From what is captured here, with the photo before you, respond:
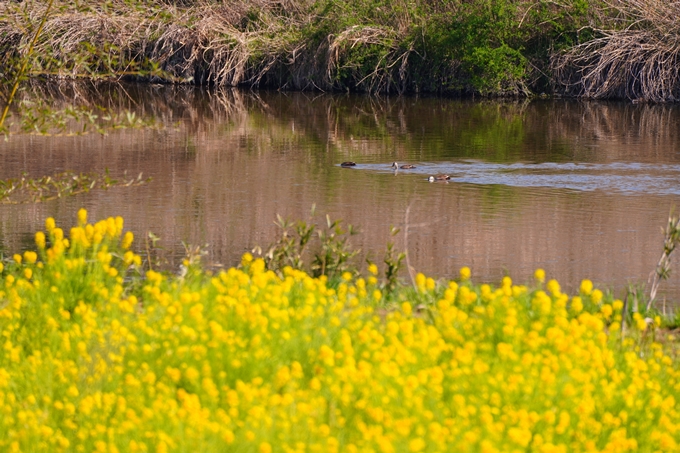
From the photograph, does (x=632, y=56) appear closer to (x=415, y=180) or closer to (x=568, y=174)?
(x=568, y=174)

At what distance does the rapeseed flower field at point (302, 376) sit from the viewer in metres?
4.42

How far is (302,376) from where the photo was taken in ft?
17.3

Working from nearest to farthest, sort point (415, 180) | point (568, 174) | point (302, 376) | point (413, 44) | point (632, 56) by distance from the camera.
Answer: point (302, 376) < point (415, 180) < point (568, 174) < point (632, 56) < point (413, 44)

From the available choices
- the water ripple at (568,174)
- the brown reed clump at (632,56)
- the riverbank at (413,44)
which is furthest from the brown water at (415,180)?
the riverbank at (413,44)

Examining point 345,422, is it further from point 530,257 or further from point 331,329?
point 530,257

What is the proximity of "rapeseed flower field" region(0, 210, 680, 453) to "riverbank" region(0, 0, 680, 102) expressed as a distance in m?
19.6

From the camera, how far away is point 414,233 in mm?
11531

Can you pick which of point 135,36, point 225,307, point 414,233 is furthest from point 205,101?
point 225,307

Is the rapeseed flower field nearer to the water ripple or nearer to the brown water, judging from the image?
the brown water

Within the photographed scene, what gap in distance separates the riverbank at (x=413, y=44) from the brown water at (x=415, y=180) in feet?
4.64

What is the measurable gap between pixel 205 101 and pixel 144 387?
2129cm

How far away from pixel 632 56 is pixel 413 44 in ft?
15.9

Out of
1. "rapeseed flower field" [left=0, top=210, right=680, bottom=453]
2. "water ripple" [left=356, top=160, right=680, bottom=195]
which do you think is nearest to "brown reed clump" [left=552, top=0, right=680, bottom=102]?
"water ripple" [left=356, top=160, right=680, bottom=195]

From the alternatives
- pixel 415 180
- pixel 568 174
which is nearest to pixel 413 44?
pixel 568 174
